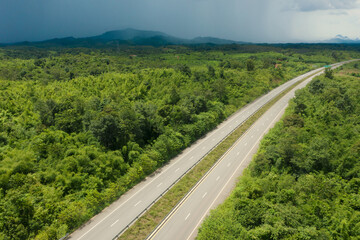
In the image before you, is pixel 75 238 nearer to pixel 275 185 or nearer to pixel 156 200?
pixel 156 200

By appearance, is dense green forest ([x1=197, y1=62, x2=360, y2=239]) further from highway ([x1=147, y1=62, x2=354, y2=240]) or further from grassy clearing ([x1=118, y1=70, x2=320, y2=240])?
grassy clearing ([x1=118, y1=70, x2=320, y2=240])

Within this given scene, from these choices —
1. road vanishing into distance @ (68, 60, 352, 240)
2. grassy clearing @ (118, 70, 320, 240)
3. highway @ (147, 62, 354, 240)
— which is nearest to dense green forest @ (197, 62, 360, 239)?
highway @ (147, 62, 354, 240)

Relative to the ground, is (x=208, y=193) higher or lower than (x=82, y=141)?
lower

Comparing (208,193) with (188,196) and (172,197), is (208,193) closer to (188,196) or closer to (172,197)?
(188,196)

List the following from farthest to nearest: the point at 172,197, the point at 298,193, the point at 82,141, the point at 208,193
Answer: the point at 82,141
the point at 208,193
the point at 172,197
the point at 298,193

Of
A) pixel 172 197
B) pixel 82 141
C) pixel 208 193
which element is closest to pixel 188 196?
pixel 172 197
